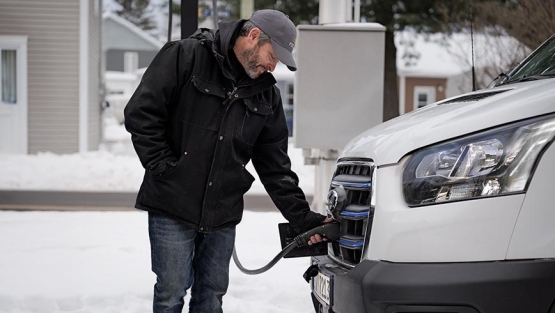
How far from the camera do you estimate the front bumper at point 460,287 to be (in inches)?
110

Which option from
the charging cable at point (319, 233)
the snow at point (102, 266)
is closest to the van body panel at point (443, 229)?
the charging cable at point (319, 233)

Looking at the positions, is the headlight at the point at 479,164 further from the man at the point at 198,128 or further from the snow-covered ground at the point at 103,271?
the snow-covered ground at the point at 103,271

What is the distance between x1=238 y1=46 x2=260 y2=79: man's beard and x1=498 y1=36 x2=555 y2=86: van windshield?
123 centimetres

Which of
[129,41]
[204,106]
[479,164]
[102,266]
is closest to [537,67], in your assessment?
[479,164]

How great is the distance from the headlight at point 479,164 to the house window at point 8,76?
15.9m

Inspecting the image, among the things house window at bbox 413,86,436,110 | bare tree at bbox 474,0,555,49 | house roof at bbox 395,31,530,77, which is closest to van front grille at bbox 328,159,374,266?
bare tree at bbox 474,0,555,49

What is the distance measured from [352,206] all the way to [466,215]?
0.69 metres

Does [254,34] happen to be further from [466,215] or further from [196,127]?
[466,215]

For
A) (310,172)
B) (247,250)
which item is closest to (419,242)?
(247,250)

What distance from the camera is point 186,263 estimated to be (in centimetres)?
385

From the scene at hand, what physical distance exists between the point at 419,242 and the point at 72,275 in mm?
3838

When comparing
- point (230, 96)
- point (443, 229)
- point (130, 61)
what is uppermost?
point (130, 61)

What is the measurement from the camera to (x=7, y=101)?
17609 mm

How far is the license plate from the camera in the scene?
11.2 feet
